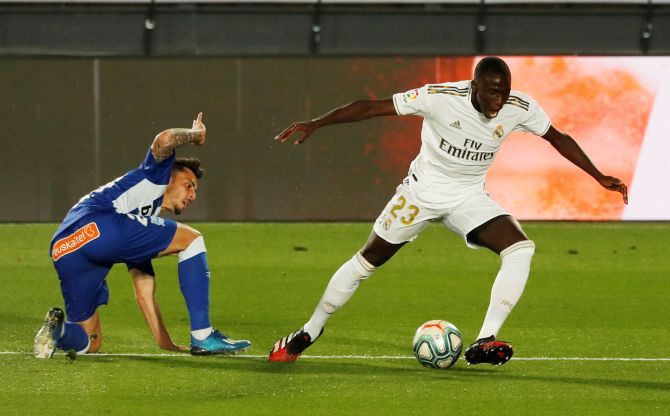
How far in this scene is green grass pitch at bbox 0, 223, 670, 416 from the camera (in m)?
6.31

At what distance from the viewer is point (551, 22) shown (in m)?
20.2

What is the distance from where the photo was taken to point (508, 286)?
7.09 metres

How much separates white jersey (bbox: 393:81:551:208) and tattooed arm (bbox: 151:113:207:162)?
1.11 metres

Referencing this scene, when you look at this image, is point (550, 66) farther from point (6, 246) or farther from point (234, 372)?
point (234, 372)

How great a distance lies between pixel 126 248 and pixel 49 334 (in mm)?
630

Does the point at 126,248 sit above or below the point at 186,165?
below

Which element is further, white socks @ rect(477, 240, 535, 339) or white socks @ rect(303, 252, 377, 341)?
white socks @ rect(303, 252, 377, 341)

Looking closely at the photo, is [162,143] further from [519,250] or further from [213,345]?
[519,250]

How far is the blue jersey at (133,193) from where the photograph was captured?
760 cm

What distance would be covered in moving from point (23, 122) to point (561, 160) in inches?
267

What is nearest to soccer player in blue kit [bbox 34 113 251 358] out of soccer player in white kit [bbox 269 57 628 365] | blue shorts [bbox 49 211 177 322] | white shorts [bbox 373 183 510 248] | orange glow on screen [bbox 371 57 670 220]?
blue shorts [bbox 49 211 177 322]

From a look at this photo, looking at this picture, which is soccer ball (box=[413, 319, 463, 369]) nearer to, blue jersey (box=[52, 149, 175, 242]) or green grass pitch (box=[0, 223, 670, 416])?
green grass pitch (box=[0, 223, 670, 416])

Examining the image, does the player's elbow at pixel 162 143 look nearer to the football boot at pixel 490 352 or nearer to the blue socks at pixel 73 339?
the blue socks at pixel 73 339

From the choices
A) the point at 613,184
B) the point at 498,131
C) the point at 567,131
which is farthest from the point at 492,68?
the point at 567,131
